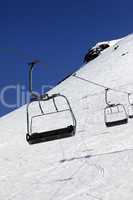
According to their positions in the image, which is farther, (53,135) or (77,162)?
(77,162)

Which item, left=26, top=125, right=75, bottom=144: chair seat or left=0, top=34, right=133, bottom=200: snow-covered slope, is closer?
left=26, top=125, right=75, bottom=144: chair seat

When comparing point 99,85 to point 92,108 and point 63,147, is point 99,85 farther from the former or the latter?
point 63,147

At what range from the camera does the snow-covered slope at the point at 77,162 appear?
14.2 meters

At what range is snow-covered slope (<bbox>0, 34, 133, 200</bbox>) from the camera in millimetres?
14172

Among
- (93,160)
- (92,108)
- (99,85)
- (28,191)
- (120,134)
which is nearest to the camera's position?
(28,191)

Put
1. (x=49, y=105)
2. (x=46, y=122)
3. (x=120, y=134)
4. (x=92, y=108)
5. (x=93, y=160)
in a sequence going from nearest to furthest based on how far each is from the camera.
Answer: (x=93, y=160) → (x=120, y=134) → (x=92, y=108) → (x=46, y=122) → (x=49, y=105)

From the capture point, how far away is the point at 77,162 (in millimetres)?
17812

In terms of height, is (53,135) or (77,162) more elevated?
(53,135)

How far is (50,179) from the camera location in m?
16.1

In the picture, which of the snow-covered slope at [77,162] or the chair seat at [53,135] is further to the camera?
the snow-covered slope at [77,162]

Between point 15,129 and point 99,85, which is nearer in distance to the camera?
point 15,129

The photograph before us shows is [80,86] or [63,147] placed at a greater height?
[80,86]

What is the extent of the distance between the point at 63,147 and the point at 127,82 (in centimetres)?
1286

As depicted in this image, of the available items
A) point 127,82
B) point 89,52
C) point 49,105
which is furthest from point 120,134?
point 89,52
